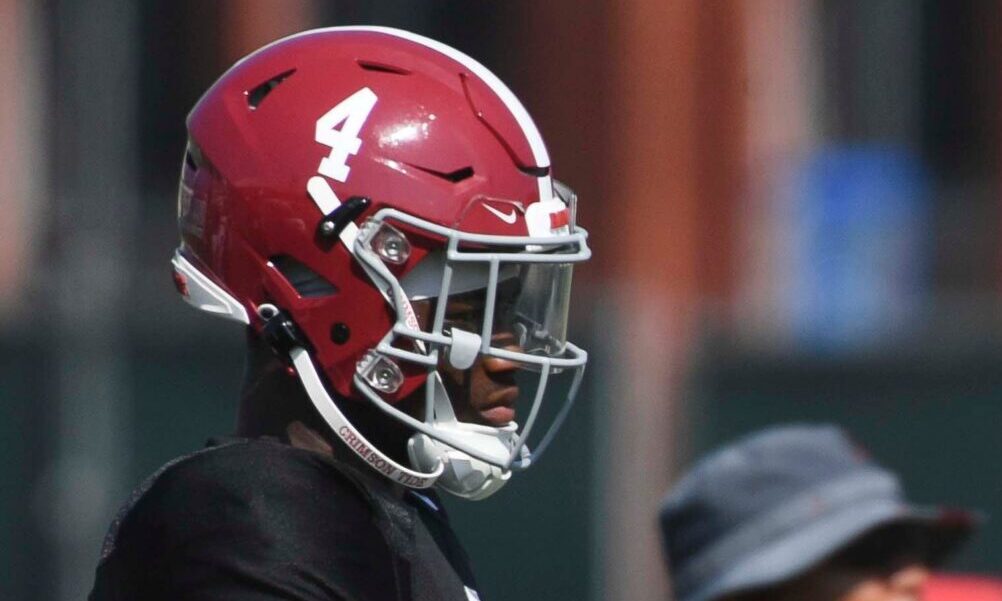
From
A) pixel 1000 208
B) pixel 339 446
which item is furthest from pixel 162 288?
pixel 339 446

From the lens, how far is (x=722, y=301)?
26.8ft

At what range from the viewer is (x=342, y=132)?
7.92 ft

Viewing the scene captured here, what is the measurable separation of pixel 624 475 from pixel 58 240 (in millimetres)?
2377

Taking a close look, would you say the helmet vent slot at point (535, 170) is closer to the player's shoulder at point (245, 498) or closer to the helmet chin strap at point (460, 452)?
the helmet chin strap at point (460, 452)

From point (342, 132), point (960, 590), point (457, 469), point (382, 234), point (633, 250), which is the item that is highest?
point (342, 132)

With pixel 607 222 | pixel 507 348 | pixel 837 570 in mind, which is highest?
pixel 507 348

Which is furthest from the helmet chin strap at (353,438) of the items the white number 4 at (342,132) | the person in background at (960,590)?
the person in background at (960,590)

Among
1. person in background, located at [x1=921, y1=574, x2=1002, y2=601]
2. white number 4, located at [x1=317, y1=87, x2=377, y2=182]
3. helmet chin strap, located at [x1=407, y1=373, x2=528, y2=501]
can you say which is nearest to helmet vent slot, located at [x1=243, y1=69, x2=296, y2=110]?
white number 4, located at [x1=317, y1=87, x2=377, y2=182]

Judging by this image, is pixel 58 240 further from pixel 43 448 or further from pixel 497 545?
pixel 497 545

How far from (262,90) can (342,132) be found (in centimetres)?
15

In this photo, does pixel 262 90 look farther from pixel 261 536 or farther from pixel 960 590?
pixel 960 590

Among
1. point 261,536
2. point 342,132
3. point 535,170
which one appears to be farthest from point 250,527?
point 535,170

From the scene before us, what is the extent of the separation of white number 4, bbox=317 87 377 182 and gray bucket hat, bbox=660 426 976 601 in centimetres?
58

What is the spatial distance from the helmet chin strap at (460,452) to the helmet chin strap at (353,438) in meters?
0.02
